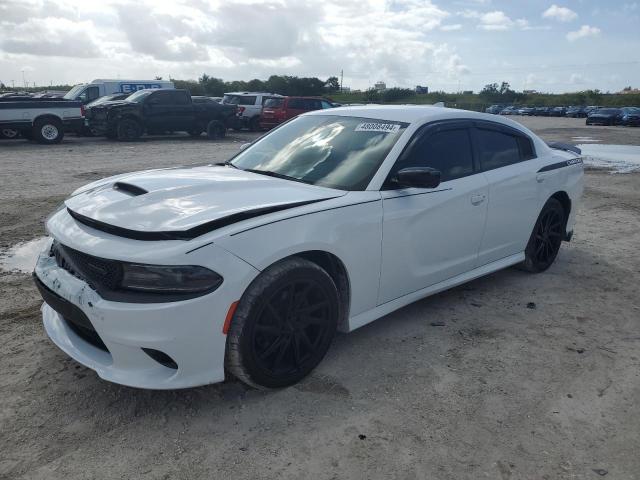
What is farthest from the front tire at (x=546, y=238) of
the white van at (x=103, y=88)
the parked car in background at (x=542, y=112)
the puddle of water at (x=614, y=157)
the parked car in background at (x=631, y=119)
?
the parked car in background at (x=542, y=112)

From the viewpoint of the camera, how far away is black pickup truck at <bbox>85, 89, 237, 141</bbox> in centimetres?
1780

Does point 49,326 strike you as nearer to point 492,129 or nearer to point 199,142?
point 492,129

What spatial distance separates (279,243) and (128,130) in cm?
1689

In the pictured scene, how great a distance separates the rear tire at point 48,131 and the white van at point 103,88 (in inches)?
181

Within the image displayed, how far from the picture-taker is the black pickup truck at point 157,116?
1780 cm

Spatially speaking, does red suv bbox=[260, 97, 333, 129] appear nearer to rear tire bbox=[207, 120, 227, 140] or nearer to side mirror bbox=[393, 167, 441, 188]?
rear tire bbox=[207, 120, 227, 140]

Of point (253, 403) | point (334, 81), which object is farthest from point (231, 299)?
point (334, 81)

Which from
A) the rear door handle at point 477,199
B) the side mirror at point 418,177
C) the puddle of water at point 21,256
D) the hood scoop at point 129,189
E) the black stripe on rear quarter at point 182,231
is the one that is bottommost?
the puddle of water at point 21,256

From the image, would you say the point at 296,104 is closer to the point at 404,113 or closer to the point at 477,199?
the point at 404,113

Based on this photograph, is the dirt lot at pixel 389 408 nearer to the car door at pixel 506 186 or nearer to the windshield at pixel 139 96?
the car door at pixel 506 186

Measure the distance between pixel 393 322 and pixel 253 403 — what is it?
1464mm

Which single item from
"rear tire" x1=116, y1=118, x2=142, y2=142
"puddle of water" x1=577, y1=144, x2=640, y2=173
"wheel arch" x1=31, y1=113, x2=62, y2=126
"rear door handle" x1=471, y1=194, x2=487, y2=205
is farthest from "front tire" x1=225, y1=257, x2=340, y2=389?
"rear tire" x1=116, y1=118, x2=142, y2=142

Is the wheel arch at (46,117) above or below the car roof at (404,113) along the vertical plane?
below

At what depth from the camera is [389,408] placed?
2.94 metres
